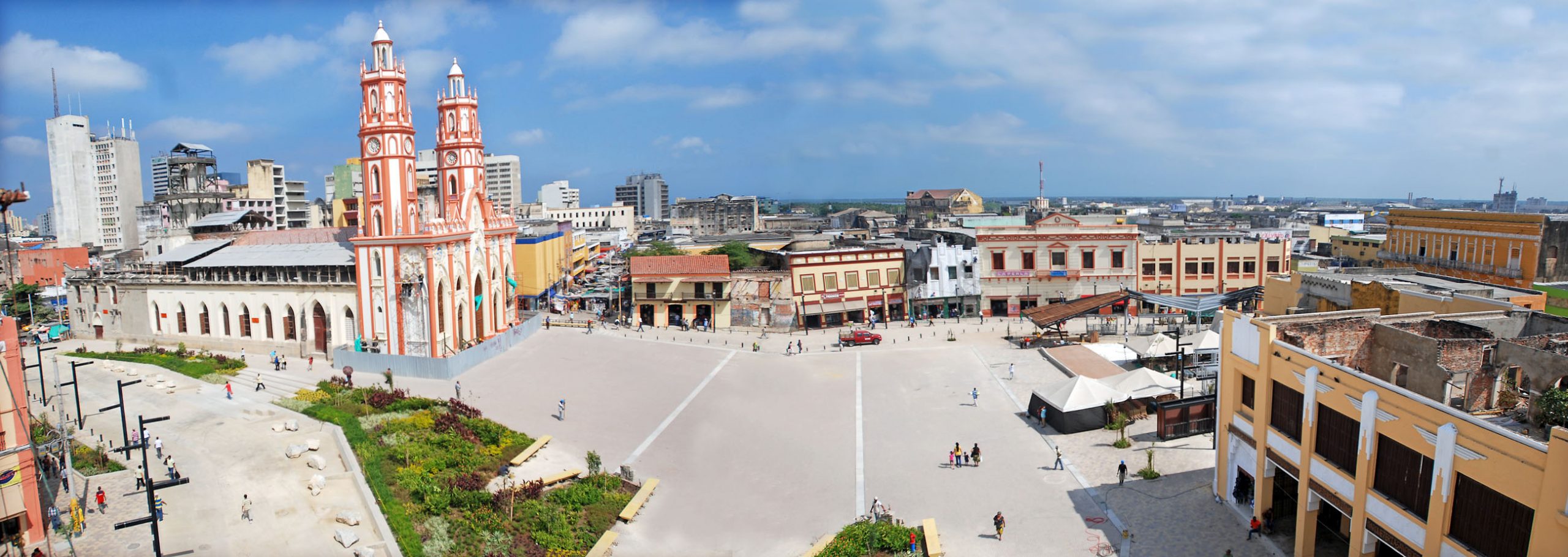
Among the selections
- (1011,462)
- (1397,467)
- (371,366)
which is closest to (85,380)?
(371,366)

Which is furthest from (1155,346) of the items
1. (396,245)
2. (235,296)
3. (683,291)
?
(235,296)

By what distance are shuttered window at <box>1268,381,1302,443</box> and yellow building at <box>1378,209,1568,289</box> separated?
3043 cm

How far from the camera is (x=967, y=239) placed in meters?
57.8

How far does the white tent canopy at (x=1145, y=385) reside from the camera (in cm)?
2928

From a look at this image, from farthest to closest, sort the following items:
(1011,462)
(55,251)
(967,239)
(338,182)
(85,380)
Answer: (338,182), (55,251), (967,239), (85,380), (1011,462)

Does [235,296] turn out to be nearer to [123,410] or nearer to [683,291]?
[683,291]

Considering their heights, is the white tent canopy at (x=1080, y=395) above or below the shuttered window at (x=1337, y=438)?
below

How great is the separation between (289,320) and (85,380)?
25.7 ft

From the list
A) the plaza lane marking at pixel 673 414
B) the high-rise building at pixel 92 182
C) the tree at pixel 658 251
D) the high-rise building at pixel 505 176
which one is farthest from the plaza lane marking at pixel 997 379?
the high-rise building at pixel 505 176

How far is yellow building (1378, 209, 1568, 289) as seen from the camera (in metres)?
39.3

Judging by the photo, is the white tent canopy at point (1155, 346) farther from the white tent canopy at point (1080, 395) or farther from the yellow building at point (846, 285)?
the yellow building at point (846, 285)

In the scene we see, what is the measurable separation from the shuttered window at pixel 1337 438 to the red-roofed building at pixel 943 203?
109m

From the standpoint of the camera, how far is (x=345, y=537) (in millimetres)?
19562

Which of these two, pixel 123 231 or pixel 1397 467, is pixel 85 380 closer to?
pixel 1397 467
